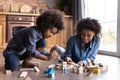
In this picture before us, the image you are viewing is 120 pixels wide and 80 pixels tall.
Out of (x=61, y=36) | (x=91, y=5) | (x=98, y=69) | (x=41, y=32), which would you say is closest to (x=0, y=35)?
(x=61, y=36)

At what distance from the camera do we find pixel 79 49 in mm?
2150

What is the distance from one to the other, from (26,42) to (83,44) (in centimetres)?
56

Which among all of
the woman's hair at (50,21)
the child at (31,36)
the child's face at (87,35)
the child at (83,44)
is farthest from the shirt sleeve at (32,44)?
the child's face at (87,35)

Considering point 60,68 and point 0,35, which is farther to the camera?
point 0,35

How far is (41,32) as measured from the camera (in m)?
1.99

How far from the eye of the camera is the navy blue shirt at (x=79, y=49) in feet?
7.01

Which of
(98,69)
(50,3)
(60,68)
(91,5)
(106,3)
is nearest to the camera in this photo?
(98,69)

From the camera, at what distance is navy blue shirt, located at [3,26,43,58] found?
1.87m

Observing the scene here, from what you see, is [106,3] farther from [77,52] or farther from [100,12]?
[77,52]

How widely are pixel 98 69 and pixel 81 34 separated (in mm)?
417

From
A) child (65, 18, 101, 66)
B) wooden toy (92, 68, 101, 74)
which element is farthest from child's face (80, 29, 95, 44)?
wooden toy (92, 68, 101, 74)

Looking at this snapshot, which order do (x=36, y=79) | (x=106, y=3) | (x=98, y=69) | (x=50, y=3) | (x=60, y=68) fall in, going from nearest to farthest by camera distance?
(x=36, y=79), (x=98, y=69), (x=60, y=68), (x=106, y=3), (x=50, y=3)

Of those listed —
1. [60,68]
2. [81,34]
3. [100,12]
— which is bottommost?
[60,68]

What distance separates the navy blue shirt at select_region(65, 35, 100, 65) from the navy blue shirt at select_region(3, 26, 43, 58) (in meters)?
0.32
